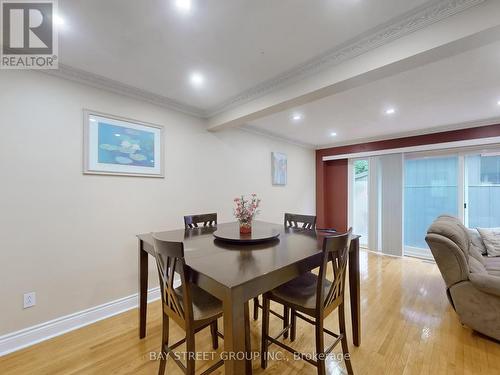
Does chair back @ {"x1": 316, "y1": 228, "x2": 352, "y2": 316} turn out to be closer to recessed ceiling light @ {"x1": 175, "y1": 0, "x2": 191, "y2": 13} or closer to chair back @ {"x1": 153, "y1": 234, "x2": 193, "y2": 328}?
chair back @ {"x1": 153, "y1": 234, "x2": 193, "y2": 328}

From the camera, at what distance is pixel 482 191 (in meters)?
3.81

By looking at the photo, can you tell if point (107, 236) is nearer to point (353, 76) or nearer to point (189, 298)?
point (189, 298)

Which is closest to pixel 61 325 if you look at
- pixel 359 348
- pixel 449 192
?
pixel 359 348

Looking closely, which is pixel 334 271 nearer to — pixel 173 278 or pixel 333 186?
pixel 173 278

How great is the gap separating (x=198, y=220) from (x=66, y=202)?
1249 mm

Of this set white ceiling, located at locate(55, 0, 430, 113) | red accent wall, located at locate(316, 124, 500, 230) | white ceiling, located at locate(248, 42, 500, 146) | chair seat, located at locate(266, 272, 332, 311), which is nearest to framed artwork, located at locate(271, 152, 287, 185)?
white ceiling, located at locate(248, 42, 500, 146)

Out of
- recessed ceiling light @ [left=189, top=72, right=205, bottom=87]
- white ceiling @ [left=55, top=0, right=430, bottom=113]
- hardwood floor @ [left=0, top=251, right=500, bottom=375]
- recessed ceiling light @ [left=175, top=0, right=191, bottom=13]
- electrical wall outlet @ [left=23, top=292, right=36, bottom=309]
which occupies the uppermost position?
recessed ceiling light @ [left=175, top=0, right=191, bottom=13]

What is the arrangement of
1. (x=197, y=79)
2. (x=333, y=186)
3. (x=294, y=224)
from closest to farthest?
(x=197, y=79) → (x=294, y=224) → (x=333, y=186)

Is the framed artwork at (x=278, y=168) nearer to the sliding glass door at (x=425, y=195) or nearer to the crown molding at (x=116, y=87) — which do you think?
the crown molding at (x=116, y=87)

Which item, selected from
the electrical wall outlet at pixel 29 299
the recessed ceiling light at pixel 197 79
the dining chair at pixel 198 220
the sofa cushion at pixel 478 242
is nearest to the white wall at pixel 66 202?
the electrical wall outlet at pixel 29 299

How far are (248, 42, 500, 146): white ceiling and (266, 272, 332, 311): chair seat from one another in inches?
83.4

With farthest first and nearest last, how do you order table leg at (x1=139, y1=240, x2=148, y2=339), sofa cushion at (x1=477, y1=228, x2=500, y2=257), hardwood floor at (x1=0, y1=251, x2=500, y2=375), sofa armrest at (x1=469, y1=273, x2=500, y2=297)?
sofa cushion at (x1=477, y1=228, x2=500, y2=257) → table leg at (x1=139, y1=240, x2=148, y2=339) → sofa armrest at (x1=469, y1=273, x2=500, y2=297) → hardwood floor at (x1=0, y1=251, x2=500, y2=375)

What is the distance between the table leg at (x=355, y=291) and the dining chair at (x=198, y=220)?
1465 mm

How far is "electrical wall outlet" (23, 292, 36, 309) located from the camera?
1.95 m
